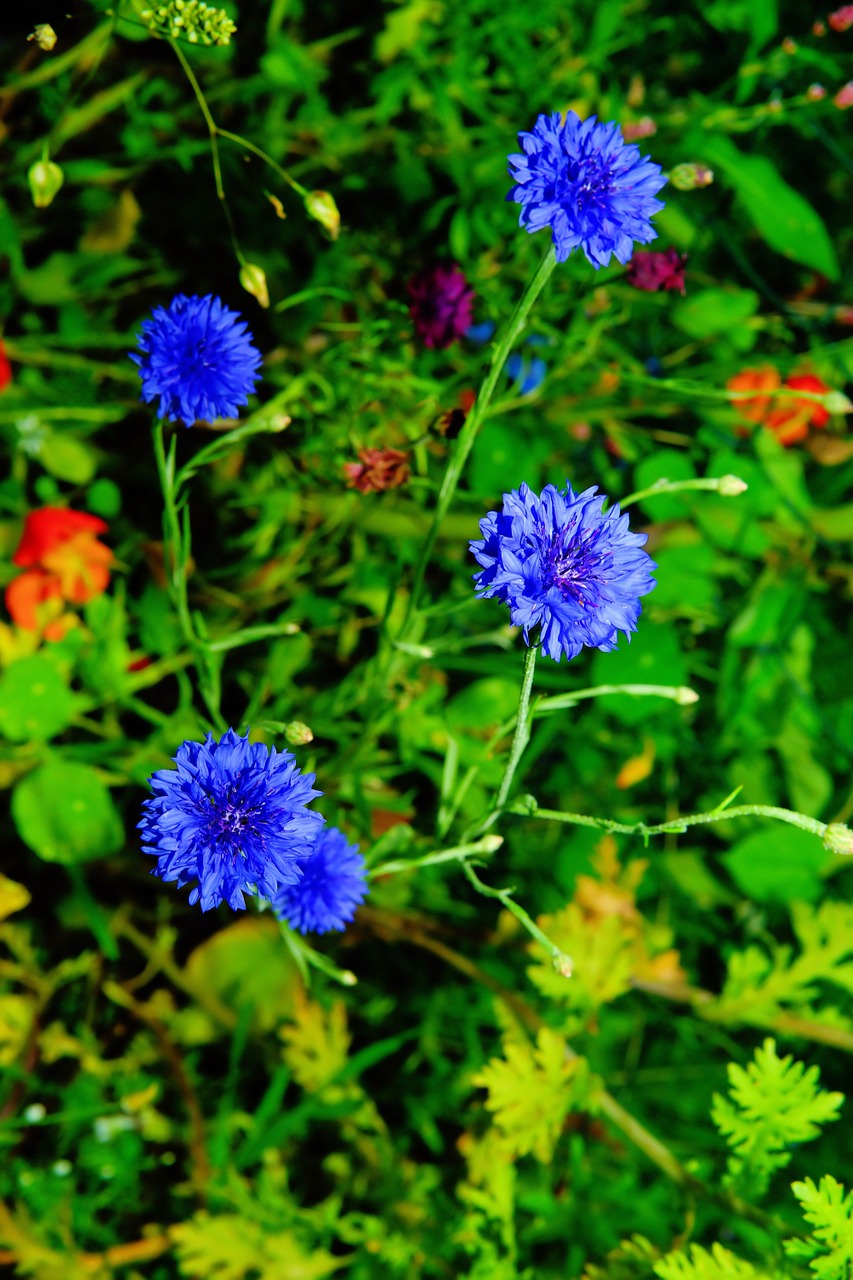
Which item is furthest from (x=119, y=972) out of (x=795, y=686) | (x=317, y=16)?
(x=317, y=16)

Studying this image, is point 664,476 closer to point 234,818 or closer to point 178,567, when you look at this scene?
point 178,567

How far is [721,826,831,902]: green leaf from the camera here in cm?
Result: 143

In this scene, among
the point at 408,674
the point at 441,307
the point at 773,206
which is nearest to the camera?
the point at 441,307

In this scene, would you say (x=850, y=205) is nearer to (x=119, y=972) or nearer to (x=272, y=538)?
(x=272, y=538)

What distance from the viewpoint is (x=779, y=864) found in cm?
143

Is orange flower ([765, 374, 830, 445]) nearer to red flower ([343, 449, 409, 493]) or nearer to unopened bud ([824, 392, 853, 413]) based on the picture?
unopened bud ([824, 392, 853, 413])

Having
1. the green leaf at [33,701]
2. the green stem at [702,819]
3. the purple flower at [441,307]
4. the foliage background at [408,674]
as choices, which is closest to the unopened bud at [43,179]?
the foliage background at [408,674]

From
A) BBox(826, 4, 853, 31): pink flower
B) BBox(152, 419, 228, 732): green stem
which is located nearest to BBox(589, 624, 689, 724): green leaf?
BBox(152, 419, 228, 732): green stem

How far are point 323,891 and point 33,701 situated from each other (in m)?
0.51

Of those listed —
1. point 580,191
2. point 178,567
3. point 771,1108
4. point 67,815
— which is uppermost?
point 580,191

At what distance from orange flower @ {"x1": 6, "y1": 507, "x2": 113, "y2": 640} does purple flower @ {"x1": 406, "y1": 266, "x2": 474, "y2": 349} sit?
495mm

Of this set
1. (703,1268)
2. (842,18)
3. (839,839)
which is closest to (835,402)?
(839,839)

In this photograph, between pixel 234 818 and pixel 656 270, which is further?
pixel 656 270

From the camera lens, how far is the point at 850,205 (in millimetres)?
1568
